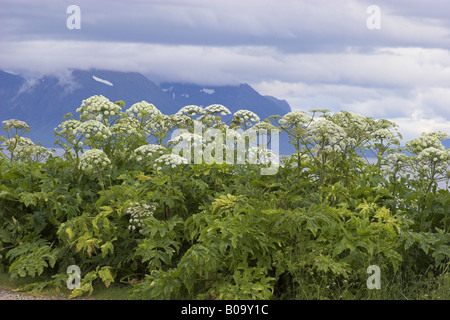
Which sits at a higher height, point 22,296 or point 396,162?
point 396,162

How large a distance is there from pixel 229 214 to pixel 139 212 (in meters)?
1.43

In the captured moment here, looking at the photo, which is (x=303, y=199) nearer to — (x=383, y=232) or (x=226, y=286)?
(x=383, y=232)

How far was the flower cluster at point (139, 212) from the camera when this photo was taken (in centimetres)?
793

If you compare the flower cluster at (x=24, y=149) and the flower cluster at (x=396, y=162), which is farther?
the flower cluster at (x=24, y=149)

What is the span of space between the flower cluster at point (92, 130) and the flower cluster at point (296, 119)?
3.02 meters

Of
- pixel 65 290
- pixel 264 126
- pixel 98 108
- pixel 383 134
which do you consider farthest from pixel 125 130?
pixel 383 134

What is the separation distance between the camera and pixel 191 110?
386 inches

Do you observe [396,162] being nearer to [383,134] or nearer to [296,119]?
[383,134]

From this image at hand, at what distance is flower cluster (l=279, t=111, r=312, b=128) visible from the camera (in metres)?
8.34

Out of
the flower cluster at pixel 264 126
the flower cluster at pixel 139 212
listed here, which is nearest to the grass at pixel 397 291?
the flower cluster at pixel 139 212

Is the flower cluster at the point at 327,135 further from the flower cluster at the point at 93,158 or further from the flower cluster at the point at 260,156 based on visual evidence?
the flower cluster at the point at 93,158

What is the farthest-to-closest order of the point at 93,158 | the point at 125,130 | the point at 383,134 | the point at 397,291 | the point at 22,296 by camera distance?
1. the point at 125,130
2. the point at 383,134
3. the point at 22,296
4. the point at 93,158
5. the point at 397,291
